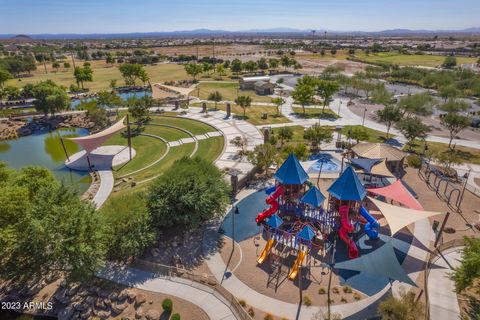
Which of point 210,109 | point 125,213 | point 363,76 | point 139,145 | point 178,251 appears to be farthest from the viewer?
point 363,76

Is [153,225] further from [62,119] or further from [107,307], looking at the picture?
[62,119]

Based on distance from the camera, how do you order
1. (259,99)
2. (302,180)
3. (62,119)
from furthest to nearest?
1. (259,99)
2. (62,119)
3. (302,180)

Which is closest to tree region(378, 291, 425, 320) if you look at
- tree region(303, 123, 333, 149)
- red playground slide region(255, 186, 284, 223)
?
red playground slide region(255, 186, 284, 223)

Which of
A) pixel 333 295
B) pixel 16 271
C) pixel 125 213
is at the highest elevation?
pixel 125 213

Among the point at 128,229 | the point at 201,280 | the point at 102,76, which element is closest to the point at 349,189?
the point at 201,280

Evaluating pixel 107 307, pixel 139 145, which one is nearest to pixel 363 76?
pixel 139 145

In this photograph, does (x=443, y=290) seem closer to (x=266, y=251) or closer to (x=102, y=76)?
(x=266, y=251)

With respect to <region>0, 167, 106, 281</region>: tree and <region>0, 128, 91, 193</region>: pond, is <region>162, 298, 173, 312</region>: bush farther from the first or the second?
<region>0, 128, 91, 193</region>: pond
